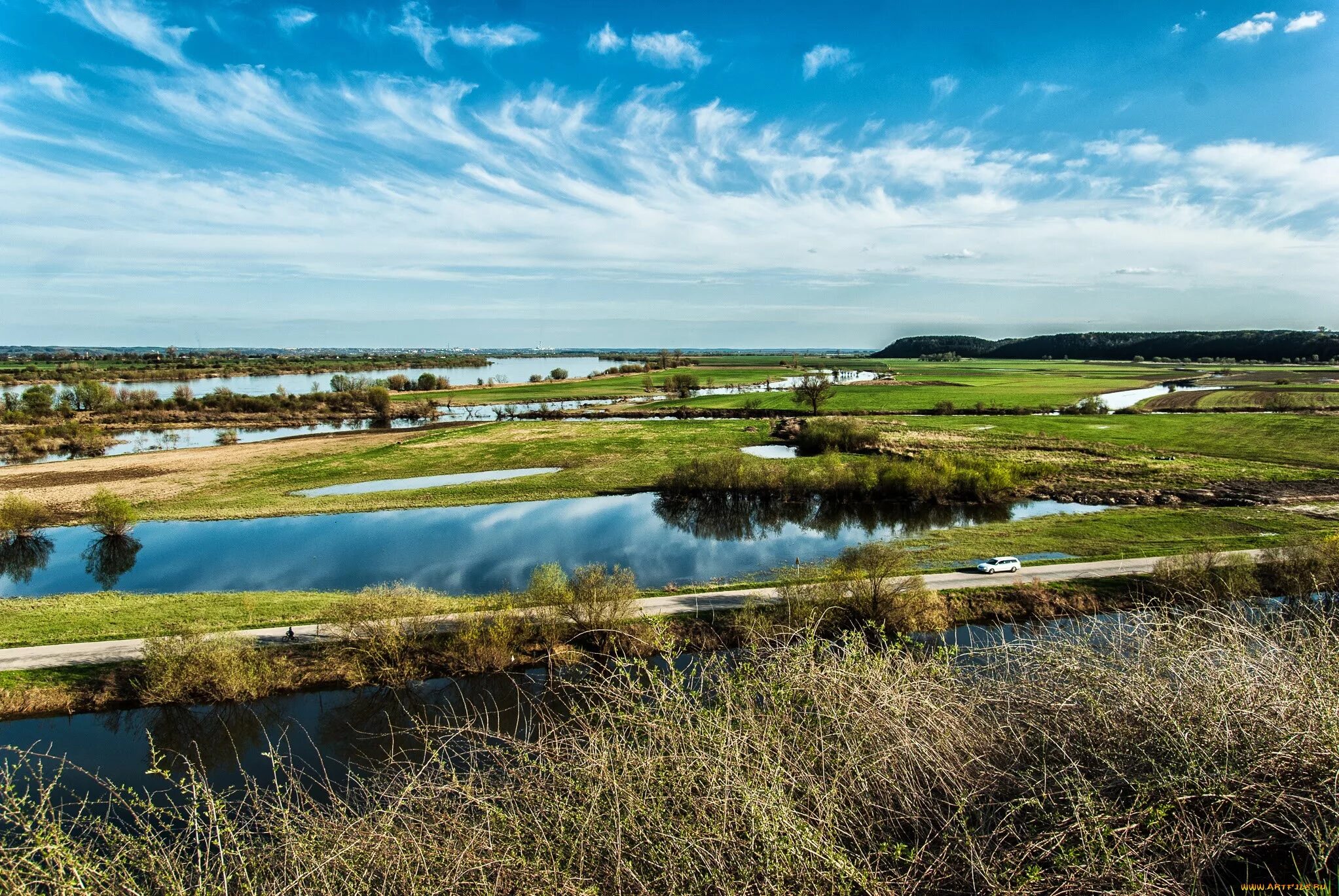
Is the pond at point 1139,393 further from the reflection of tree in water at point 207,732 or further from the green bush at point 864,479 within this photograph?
the reflection of tree in water at point 207,732

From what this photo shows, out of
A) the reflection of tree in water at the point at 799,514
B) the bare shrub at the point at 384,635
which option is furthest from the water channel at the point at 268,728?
the reflection of tree in water at the point at 799,514

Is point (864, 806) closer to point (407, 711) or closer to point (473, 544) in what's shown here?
point (407, 711)

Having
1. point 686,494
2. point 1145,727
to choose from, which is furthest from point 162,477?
point 1145,727

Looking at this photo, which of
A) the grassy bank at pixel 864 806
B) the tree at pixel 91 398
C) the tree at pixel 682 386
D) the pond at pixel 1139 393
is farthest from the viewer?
the tree at pixel 682 386

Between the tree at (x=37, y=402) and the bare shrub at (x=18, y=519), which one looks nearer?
the bare shrub at (x=18, y=519)

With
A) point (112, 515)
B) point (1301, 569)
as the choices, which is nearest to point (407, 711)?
point (112, 515)

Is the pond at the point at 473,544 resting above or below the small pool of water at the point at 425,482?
below

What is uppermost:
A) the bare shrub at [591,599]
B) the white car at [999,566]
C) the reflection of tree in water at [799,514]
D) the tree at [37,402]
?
the tree at [37,402]

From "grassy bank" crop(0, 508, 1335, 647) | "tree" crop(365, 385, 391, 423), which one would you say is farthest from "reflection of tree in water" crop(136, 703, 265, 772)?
"tree" crop(365, 385, 391, 423)
